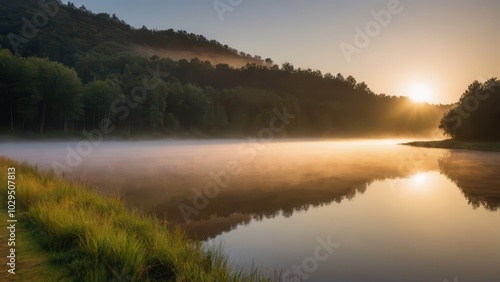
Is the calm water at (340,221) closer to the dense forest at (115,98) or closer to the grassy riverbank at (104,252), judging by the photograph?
the grassy riverbank at (104,252)

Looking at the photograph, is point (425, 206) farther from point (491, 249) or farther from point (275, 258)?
point (275, 258)

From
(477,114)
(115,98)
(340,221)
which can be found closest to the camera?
(340,221)

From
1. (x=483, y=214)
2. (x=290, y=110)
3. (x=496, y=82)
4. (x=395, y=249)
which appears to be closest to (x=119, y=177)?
(x=395, y=249)

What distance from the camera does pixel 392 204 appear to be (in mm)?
17828

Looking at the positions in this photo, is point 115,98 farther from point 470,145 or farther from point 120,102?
point 470,145

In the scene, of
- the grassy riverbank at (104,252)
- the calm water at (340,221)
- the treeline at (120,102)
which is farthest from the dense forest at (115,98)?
the grassy riverbank at (104,252)

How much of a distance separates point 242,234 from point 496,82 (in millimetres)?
93691

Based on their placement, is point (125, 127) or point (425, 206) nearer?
point (425, 206)

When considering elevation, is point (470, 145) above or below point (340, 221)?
above

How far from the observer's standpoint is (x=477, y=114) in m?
80.1

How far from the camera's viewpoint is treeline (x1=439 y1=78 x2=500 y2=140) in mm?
78444

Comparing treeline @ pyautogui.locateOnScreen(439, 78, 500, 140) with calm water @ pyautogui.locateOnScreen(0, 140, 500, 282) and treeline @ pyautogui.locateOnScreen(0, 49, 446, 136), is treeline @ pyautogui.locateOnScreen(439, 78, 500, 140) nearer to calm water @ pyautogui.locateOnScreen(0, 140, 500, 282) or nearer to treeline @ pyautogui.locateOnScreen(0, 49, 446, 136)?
calm water @ pyautogui.locateOnScreen(0, 140, 500, 282)

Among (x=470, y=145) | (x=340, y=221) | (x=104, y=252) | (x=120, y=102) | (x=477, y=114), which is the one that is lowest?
(x=340, y=221)

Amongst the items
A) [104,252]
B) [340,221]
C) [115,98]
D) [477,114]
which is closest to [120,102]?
[115,98]
